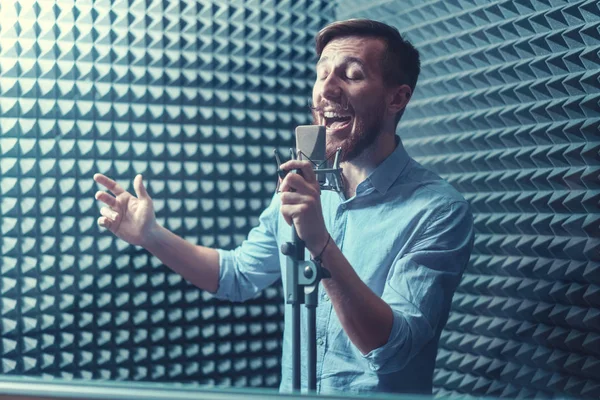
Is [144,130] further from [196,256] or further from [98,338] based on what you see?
[98,338]

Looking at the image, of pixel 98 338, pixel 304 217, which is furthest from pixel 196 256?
pixel 304 217

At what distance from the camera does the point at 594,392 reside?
1.49 m

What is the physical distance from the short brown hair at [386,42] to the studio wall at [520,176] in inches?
16.1

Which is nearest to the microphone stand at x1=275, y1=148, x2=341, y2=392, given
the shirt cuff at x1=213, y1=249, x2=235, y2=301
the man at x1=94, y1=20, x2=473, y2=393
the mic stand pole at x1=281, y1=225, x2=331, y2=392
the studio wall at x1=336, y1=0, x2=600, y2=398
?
the mic stand pole at x1=281, y1=225, x2=331, y2=392

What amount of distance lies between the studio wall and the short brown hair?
0.41 metres

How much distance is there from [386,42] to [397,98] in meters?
0.14

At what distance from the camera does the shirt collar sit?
53.3 inches

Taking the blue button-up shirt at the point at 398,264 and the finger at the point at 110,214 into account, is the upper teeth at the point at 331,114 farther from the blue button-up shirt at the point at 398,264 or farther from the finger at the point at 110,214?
the finger at the point at 110,214

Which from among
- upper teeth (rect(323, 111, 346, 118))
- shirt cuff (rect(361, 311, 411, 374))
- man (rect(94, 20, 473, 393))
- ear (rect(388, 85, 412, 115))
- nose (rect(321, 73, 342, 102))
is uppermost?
nose (rect(321, 73, 342, 102))

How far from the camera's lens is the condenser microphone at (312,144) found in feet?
2.93

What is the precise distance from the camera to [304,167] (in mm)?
829

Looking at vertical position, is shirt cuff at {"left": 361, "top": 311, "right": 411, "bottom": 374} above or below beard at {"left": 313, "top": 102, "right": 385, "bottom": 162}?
below

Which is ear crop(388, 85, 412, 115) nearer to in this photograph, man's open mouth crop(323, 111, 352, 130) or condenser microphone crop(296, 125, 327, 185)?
man's open mouth crop(323, 111, 352, 130)

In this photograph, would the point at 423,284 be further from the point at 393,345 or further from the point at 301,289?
the point at 301,289
